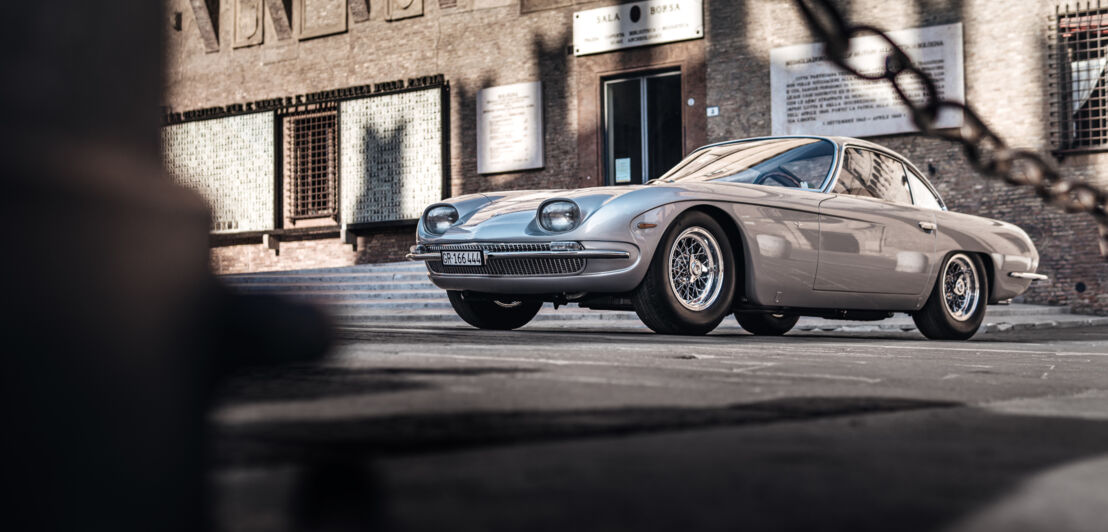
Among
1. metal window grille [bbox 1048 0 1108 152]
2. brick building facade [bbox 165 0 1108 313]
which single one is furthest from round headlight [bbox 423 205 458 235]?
metal window grille [bbox 1048 0 1108 152]

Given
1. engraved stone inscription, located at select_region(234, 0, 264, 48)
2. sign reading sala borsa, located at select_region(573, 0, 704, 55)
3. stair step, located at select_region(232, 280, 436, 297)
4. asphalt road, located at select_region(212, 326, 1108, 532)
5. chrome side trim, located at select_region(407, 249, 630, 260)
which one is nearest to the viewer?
asphalt road, located at select_region(212, 326, 1108, 532)

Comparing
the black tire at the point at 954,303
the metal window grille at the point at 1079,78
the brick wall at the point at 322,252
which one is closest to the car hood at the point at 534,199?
the black tire at the point at 954,303

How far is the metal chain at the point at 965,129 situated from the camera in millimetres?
1837

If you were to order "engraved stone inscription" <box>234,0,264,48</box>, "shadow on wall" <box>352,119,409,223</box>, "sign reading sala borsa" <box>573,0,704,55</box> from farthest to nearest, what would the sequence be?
"engraved stone inscription" <box>234,0,264,48</box>
"shadow on wall" <box>352,119,409,223</box>
"sign reading sala borsa" <box>573,0,704,55</box>

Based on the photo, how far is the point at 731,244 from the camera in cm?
618

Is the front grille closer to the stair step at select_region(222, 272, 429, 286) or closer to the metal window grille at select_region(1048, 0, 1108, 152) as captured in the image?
the stair step at select_region(222, 272, 429, 286)

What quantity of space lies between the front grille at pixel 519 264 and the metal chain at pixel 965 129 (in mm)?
3369

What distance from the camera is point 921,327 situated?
25.3 feet

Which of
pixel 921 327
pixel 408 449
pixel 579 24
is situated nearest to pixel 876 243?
pixel 921 327

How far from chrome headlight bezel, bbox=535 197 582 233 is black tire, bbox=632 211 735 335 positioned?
0.48 metres

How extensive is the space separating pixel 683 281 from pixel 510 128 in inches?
537

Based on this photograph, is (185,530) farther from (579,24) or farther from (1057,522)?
(579,24)

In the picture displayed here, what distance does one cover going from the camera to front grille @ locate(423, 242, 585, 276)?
5.86 m

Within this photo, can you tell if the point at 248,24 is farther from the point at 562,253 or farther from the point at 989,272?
the point at 562,253
